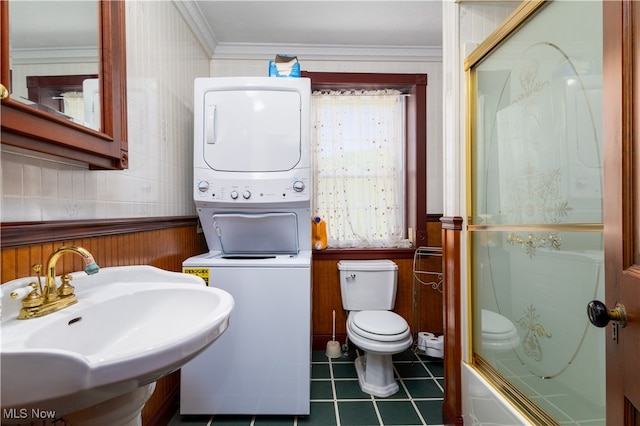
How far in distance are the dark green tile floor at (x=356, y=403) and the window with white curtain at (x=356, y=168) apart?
95 cm

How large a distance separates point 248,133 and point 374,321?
1426 mm

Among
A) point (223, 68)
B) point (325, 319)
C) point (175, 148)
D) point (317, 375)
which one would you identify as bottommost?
point (317, 375)

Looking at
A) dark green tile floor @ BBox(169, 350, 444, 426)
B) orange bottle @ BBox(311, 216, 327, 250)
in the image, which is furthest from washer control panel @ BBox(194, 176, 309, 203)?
dark green tile floor @ BBox(169, 350, 444, 426)

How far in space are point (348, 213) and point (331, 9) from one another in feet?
4.83

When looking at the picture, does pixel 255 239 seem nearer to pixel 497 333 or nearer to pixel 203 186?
pixel 203 186

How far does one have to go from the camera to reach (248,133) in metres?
1.82

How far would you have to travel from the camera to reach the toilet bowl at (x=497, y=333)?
1.19m

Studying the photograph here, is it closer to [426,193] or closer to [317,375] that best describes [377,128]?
[426,193]

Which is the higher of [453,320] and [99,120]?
[99,120]

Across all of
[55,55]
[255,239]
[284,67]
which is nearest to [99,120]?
[55,55]

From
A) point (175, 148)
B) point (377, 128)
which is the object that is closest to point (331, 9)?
point (377, 128)

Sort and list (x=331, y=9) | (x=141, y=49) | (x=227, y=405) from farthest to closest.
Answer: (x=331, y=9)
(x=227, y=405)
(x=141, y=49)

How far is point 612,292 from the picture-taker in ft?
2.31

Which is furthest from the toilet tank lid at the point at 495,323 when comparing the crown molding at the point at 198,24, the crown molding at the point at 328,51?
the crown molding at the point at 198,24
